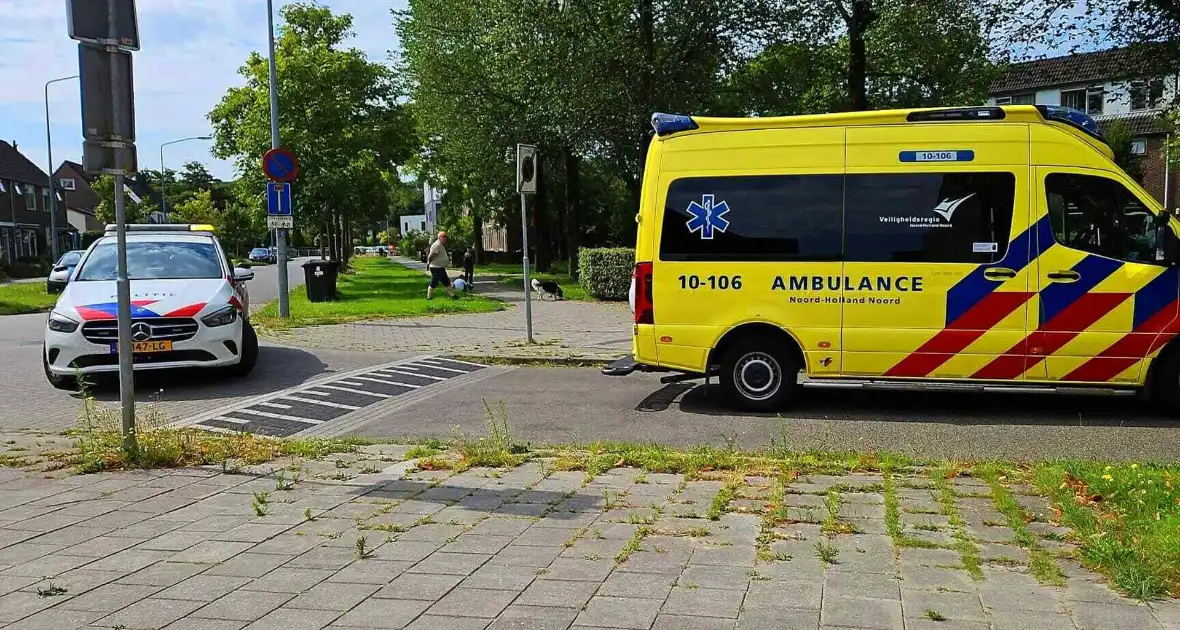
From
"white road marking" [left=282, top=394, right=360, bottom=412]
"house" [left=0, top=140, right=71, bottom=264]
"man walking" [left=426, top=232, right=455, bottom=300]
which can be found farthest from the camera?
"house" [left=0, top=140, right=71, bottom=264]

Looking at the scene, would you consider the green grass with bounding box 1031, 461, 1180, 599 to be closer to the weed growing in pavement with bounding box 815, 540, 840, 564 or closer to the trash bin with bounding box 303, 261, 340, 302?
the weed growing in pavement with bounding box 815, 540, 840, 564

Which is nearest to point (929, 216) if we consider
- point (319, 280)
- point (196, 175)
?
point (319, 280)

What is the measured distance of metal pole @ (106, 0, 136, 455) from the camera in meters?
5.95

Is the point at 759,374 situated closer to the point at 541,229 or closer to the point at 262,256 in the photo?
the point at 541,229

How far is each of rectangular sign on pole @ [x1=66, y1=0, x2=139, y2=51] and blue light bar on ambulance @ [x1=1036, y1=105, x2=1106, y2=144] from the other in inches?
274

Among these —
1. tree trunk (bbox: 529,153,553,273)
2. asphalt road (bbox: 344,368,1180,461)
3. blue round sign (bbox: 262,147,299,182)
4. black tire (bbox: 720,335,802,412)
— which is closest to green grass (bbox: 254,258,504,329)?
blue round sign (bbox: 262,147,299,182)

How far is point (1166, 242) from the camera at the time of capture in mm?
7410

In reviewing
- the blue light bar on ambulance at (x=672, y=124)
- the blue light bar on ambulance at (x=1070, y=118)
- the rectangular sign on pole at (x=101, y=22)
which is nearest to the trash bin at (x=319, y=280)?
the blue light bar on ambulance at (x=672, y=124)

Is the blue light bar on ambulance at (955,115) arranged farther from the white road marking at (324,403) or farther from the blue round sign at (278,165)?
the blue round sign at (278,165)

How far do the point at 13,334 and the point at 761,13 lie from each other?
17085mm

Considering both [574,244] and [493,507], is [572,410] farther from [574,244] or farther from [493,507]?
[574,244]

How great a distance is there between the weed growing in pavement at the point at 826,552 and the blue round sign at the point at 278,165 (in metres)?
13.8

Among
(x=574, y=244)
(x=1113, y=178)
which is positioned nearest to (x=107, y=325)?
(x=1113, y=178)

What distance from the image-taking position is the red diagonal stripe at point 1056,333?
7.60m
